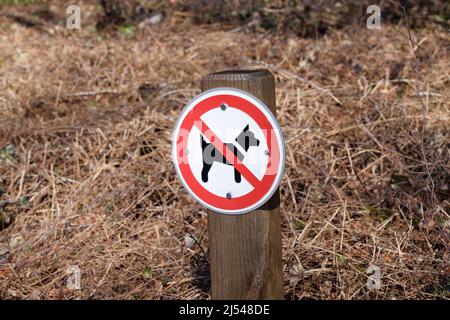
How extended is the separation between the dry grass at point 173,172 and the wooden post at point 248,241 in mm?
967

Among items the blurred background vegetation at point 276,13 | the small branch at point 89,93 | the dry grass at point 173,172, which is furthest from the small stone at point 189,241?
the blurred background vegetation at point 276,13

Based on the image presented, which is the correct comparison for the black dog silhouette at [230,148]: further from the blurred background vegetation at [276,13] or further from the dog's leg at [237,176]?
the blurred background vegetation at [276,13]

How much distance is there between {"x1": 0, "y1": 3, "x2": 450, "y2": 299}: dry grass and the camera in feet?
11.7

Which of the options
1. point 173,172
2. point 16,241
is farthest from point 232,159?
point 16,241

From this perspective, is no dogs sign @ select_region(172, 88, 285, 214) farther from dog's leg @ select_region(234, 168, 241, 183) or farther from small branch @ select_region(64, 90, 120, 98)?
small branch @ select_region(64, 90, 120, 98)

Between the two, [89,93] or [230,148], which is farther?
[89,93]

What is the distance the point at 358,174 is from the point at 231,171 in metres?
1.87

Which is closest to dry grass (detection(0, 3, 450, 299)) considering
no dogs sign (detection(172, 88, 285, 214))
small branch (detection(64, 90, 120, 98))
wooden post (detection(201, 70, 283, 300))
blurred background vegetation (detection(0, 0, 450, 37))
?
small branch (detection(64, 90, 120, 98))

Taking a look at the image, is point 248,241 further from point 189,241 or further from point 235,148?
point 189,241

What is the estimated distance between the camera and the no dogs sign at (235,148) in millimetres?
2363

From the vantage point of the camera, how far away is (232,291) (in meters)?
2.48

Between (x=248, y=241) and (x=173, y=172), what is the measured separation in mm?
1882

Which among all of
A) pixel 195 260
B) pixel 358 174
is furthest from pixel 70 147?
pixel 358 174

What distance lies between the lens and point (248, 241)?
243cm
